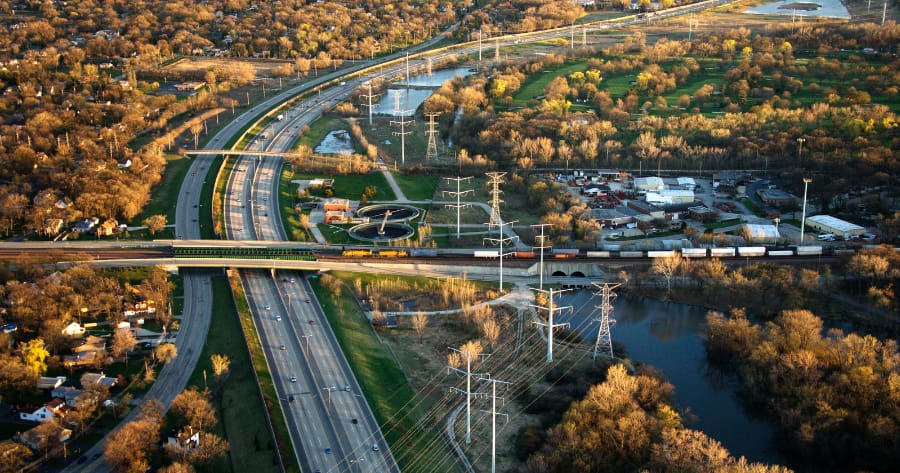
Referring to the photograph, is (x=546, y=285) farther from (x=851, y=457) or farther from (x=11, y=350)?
(x=11, y=350)

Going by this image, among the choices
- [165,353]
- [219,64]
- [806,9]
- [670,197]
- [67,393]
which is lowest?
[67,393]

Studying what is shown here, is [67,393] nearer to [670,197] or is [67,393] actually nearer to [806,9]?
[670,197]

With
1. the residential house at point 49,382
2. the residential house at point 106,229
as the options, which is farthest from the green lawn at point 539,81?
the residential house at point 49,382

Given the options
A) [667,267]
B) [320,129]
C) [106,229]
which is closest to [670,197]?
[667,267]

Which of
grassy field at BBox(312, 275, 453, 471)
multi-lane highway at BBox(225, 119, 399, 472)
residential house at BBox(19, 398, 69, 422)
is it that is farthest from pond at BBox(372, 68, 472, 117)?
Answer: residential house at BBox(19, 398, 69, 422)

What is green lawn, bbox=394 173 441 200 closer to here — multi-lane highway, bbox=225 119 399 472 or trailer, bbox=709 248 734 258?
multi-lane highway, bbox=225 119 399 472

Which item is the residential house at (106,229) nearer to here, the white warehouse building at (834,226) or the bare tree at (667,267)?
the bare tree at (667,267)
